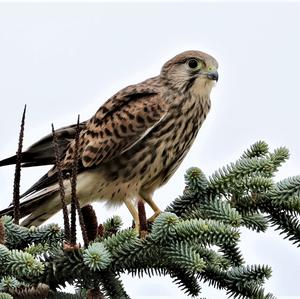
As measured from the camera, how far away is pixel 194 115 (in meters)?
4.84

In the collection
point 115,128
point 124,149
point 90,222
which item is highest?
point 115,128

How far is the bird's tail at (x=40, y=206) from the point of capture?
4.27 metres

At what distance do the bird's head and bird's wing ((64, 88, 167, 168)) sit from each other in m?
0.24

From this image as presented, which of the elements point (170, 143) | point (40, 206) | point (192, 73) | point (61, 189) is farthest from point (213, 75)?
point (61, 189)

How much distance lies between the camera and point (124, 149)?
14.9ft

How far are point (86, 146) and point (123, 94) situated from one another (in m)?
0.44

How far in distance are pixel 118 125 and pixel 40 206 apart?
A: 28.4 inches

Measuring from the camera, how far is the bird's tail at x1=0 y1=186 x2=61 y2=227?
4.27m

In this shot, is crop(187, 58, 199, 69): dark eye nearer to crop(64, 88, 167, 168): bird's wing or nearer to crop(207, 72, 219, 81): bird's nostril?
crop(207, 72, 219, 81): bird's nostril

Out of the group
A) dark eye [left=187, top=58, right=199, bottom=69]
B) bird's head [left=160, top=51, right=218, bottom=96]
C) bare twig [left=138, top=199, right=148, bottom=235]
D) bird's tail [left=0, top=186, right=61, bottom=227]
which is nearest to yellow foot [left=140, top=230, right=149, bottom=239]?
bare twig [left=138, top=199, right=148, bottom=235]

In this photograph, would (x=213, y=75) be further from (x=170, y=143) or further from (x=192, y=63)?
(x=170, y=143)

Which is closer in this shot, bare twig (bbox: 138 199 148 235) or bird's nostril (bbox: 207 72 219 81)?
bare twig (bbox: 138 199 148 235)

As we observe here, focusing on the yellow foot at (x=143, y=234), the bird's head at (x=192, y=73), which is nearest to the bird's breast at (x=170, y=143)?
the bird's head at (x=192, y=73)

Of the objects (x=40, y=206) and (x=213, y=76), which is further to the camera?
(x=213, y=76)
